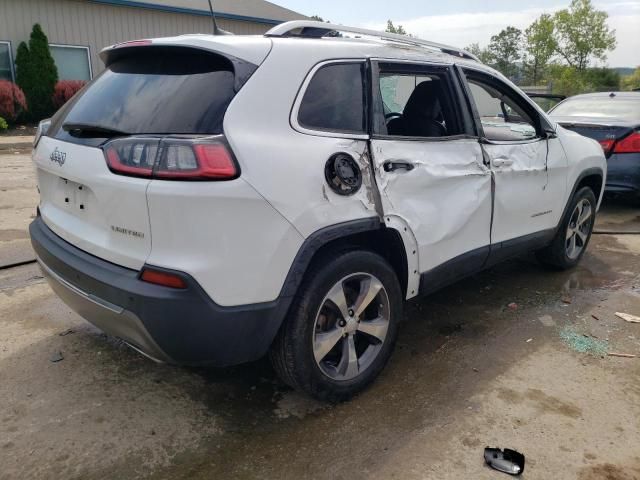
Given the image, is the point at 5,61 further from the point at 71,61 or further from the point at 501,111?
the point at 501,111

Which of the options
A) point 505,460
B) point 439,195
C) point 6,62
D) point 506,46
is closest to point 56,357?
point 439,195

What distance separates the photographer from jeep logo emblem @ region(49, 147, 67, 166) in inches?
104

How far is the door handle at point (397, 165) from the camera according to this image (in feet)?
9.19

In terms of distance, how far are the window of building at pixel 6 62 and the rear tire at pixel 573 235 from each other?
1734 cm

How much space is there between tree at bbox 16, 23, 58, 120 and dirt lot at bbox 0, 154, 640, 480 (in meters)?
15.0

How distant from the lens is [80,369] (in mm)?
3152

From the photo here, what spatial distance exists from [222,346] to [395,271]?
1182mm

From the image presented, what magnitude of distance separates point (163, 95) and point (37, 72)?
16.8 meters

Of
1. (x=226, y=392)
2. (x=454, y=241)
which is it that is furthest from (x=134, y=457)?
(x=454, y=241)

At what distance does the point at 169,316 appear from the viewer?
86.8 inches

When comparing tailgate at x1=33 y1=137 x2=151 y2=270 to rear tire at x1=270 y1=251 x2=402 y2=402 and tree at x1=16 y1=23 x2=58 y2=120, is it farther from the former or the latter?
tree at x1=16 y1=23 x2=58 y2=120

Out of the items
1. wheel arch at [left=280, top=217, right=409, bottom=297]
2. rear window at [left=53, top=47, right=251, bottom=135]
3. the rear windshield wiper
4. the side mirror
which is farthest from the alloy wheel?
the side mirror

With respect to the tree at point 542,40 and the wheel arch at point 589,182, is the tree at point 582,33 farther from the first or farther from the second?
the wheel arch at point 589,182

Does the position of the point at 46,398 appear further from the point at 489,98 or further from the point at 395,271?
the point at 489,98
